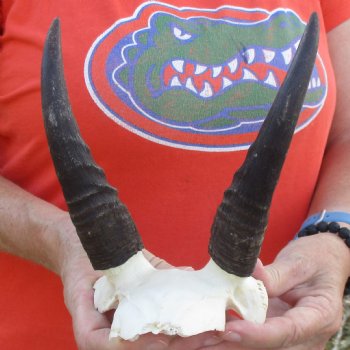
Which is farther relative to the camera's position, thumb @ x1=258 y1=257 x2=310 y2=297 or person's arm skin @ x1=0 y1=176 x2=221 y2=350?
thumb @ x1=258 y1=257 x2=310 y2=297

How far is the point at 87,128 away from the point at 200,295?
1.99 feet

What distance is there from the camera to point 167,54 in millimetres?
1634

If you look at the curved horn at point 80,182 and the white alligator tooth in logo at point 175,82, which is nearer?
the curved horn at point 80,182

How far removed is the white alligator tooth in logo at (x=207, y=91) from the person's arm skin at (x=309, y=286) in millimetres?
427

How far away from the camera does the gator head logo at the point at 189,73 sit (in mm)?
1597

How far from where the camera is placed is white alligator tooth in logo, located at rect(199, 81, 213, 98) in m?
1.64

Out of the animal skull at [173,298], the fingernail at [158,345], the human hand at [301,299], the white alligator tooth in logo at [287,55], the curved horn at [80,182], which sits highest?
the white alligator tooth in logo at [287,55]

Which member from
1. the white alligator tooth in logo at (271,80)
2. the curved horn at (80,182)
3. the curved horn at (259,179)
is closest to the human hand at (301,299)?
the curved horn at (259,179)

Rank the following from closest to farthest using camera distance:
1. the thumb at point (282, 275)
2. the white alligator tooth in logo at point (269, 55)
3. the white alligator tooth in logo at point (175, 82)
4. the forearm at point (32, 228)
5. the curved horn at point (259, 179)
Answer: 1. the curved horn at point (259, 179)
2. the thumb at point (282, 275)
3. the forearm at point (32, 228)
4. the white alligator tooth in logo at point (175, 82)
5. the white alligator tooth in logo at point (269, 55)

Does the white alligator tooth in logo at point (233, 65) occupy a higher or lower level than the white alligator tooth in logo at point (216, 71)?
higher

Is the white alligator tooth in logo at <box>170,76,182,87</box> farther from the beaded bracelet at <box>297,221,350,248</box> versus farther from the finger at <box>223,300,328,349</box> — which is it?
the finger at <box>223,300,328,349</box>

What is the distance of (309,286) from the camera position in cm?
144

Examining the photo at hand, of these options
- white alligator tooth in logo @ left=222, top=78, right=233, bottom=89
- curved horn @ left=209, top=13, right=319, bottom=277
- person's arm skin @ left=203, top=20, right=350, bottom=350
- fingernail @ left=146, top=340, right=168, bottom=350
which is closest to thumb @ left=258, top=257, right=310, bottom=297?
person's arm skin @ left=203, top=20, right=350, bottom=350

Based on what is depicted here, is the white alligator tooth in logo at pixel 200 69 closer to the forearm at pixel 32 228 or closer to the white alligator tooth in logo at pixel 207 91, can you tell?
the white alligator tooth in logo at pixel 207 91
